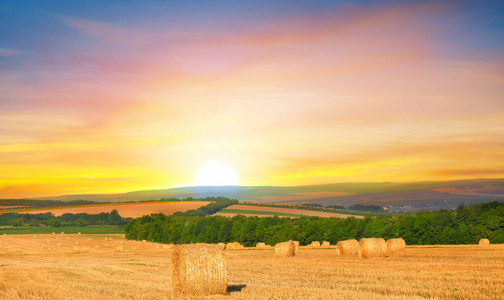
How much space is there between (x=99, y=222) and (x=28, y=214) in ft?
55.2

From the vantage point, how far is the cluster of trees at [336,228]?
56906 mm

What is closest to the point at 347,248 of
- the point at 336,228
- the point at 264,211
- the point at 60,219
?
the point at 336,228

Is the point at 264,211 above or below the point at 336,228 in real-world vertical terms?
above

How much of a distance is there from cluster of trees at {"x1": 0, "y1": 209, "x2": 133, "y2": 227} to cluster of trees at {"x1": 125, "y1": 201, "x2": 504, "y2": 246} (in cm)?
1790

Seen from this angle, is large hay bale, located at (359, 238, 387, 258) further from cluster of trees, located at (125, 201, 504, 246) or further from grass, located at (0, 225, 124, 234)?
grass, located at (0, 225, 124, 234)

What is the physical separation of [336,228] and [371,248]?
42333mm

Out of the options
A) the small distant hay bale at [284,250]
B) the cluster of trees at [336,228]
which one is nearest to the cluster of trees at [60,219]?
the cluster of trees at [336,228]

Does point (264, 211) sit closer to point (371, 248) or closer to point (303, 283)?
point (371, 248)

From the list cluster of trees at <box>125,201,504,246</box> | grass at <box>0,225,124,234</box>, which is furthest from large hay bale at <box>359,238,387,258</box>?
grass at <box>0,225,124,234</box>

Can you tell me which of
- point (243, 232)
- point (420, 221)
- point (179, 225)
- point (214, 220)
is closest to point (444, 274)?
point (420, 221)

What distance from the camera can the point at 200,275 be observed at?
16734 mm

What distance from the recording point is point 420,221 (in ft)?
201

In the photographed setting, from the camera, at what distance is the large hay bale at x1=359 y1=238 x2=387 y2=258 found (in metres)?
31.2

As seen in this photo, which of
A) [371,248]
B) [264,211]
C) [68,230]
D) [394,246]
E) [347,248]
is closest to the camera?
[371,248]
